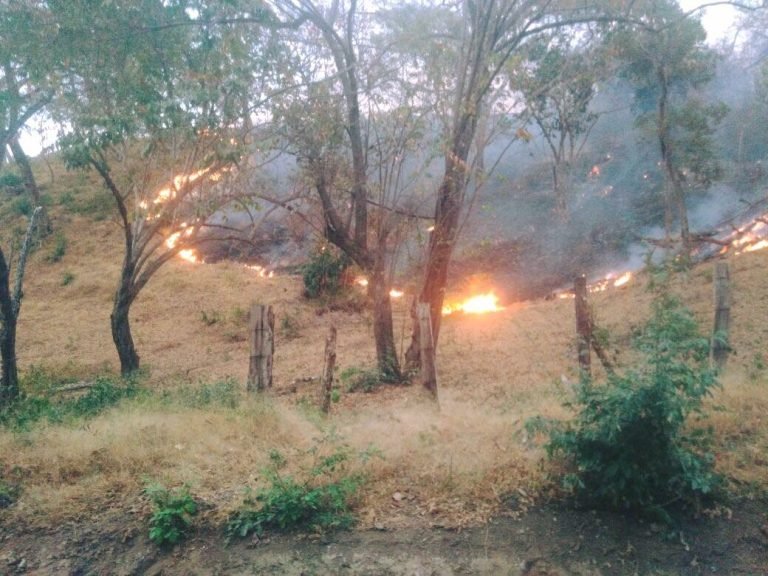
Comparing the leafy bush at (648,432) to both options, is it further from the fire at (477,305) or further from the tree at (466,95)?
the fire at (477,305)

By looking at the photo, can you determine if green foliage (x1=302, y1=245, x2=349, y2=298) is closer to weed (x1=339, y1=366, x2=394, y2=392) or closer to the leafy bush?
weed (x1=339, y1=366, x2=394, y2=392)

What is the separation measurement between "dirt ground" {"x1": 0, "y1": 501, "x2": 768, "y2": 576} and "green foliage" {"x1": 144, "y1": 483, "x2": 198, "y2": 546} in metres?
0.10

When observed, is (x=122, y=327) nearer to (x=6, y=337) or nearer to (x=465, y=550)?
→ (x=6, y=337)

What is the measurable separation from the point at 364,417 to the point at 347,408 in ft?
4.43

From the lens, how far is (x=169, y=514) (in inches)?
222

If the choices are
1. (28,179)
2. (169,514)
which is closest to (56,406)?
(169,514)

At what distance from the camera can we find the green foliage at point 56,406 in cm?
Answer: 838

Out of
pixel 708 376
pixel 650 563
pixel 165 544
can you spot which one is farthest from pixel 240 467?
pixel 708 376

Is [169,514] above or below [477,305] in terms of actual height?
below

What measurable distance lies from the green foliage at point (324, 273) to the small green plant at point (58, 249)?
10.5m

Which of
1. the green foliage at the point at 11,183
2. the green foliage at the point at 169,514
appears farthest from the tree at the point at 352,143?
the green foliage at the point at 11,183

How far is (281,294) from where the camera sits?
71.3 ft

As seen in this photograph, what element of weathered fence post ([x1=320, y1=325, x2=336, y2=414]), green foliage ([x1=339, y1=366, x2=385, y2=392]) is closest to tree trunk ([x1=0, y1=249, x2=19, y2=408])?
weathered fence post ([x1=320, y1=325, x2=336, y2=414])

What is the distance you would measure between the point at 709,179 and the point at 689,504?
59.9 ft
